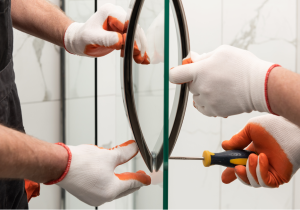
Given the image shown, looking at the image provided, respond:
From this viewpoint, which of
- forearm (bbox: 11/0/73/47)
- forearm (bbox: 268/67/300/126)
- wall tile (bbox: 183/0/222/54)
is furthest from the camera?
wall tile (bbox: 183/0/222/54)

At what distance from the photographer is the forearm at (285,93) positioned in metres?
0.43

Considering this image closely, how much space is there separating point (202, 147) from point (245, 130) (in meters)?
0.49

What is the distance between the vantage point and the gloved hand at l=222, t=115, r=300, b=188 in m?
0.51

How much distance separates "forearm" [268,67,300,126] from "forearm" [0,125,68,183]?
1.13 ft

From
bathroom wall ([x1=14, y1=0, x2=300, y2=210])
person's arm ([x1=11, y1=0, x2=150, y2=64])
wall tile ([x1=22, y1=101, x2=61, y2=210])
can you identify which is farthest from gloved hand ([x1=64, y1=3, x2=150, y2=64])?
wall tile ([x1=22, y1=101, x2=61, y2=210])

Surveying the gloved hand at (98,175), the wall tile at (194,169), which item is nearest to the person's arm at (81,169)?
the gloved hand at (98,175)

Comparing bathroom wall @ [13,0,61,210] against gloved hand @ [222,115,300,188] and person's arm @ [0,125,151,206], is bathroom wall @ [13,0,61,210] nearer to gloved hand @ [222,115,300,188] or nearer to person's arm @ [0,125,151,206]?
person's arm @ [0,125,151,206]

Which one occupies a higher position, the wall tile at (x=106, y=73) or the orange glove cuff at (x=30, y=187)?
the wall tile at (x=106, y=73)

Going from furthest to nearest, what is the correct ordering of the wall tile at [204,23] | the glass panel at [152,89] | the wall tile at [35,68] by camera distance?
the wall tile at [204,23] < the wall tile at [35,68] < the glass panel at [152,89]

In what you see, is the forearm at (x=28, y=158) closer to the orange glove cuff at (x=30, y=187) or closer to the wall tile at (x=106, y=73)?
the orange glove cuff at (x=30, y=187)

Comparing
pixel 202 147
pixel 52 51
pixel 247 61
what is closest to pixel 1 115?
pixel 52 51

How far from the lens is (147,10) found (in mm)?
389

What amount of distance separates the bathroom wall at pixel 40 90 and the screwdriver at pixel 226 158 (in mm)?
454

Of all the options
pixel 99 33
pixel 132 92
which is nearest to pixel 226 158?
pixel 132 92
